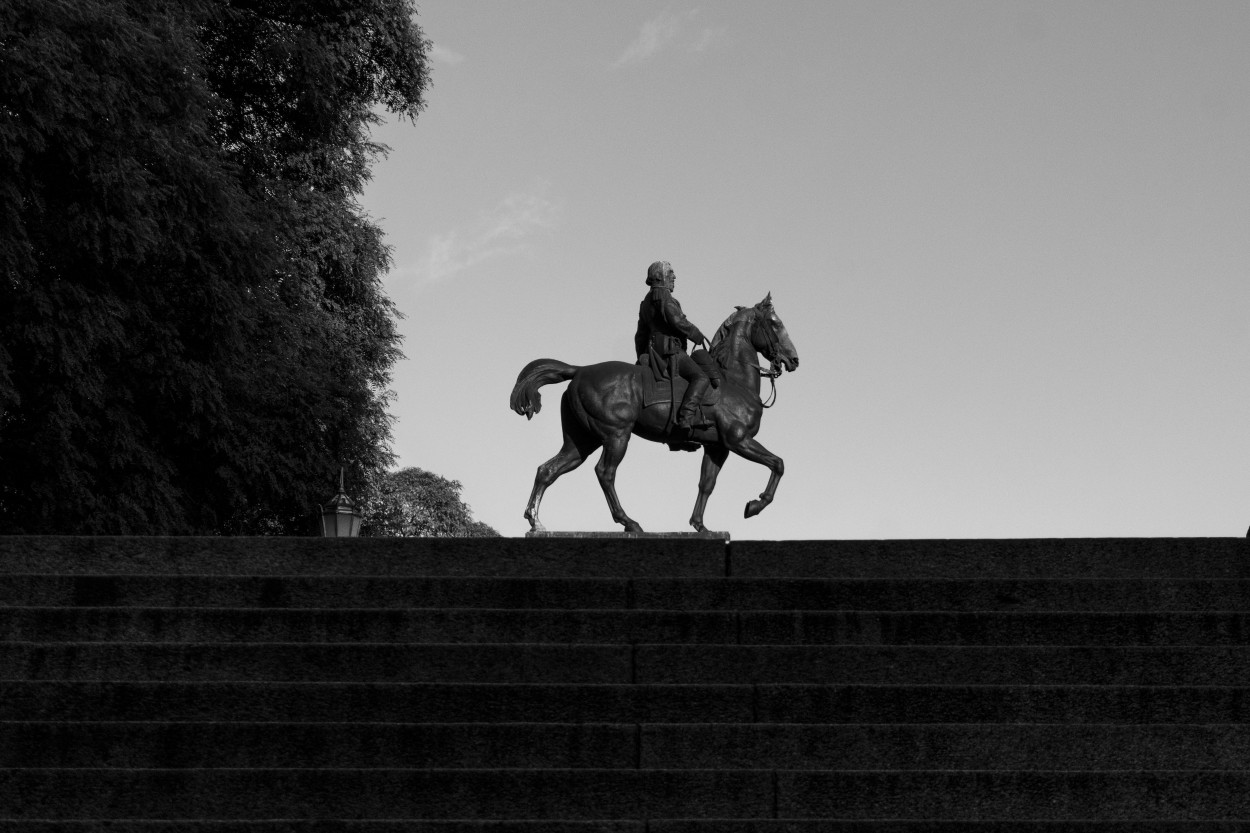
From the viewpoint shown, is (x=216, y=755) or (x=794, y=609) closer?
(x=216, y=755)

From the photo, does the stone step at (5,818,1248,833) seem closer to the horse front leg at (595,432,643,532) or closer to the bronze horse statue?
the bronze horse statue

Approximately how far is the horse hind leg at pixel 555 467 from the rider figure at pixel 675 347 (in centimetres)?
96

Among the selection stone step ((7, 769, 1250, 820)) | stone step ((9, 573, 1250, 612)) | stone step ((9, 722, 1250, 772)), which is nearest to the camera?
stone step ((7, 769, 1250, 820))

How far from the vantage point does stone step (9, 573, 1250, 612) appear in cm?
986

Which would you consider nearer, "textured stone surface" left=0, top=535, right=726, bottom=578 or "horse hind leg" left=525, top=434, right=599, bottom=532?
"textured stone surface" left=0, top=535, right=726, bottom=578

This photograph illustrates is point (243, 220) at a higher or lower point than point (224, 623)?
higher

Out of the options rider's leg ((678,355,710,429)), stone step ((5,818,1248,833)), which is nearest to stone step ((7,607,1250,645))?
stone step ((5,818,1248,833))

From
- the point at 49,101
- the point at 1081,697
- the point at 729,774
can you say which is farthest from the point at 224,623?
the point at 49,101

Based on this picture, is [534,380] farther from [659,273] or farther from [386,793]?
[386,793]

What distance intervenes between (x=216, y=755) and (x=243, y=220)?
13.1m

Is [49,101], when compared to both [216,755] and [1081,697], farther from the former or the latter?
[1081,697]

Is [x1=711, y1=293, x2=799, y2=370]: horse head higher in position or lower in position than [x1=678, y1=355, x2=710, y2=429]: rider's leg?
higher

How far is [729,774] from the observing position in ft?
27.2

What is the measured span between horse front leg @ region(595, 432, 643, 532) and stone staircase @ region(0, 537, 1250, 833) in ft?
16.7
